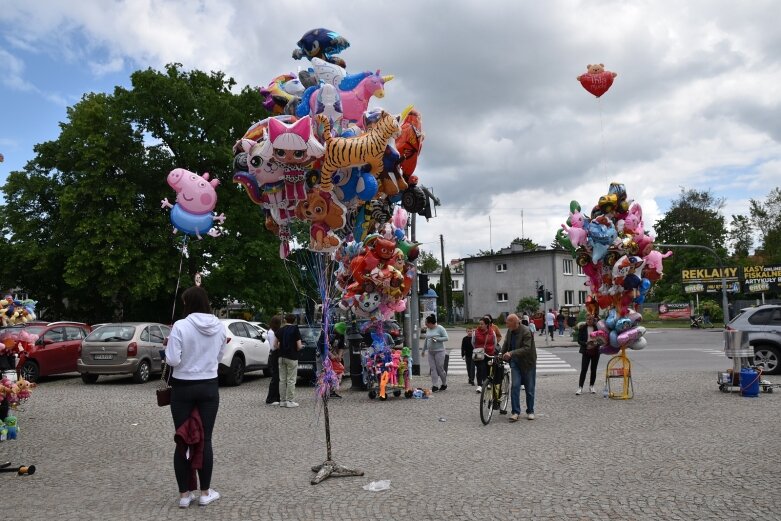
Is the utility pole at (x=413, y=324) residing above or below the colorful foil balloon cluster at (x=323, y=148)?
below

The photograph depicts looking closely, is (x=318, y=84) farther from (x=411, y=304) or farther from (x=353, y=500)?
(x=411, y=304)

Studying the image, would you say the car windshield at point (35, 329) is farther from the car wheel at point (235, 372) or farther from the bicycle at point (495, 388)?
the bicycle at point (495, 388)

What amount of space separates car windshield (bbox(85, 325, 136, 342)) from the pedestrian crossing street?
8.84 m

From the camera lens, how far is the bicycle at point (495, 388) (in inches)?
398

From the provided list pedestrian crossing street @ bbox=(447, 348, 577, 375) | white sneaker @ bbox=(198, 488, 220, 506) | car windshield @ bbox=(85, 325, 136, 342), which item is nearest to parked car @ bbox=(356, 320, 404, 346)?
pedestrian crossing street @ bbox=(447, 348, 577, 375)

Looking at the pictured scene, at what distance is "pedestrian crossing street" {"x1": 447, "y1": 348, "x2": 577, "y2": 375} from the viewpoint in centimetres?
1931

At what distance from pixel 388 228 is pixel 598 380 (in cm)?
688

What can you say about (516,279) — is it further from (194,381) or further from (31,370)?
(194,381)

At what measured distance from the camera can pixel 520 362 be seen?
1036 cm

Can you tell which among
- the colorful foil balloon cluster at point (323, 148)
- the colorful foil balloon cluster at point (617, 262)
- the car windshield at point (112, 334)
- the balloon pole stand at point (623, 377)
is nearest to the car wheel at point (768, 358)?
the balloon pole stand at point (623, 377)

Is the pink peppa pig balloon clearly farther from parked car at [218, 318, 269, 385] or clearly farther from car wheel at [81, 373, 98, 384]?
car wheel at [81, 373, 98, 384]

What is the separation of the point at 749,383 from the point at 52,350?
636 inches

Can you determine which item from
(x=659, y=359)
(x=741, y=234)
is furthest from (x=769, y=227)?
(x=659, y=359)

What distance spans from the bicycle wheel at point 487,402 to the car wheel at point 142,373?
9.54 meters
